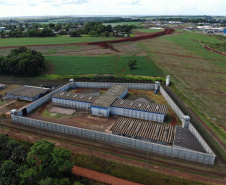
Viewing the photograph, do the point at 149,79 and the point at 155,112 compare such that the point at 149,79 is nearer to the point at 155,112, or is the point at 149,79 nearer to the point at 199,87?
the point at 199,87

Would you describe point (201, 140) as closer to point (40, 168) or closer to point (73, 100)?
point (40, 168)

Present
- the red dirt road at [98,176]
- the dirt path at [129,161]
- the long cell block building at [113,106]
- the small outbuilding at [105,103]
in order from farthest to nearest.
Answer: the small outbuilding at [105,103] → the long cell block building at [113,106] → the red dirt road at [98,176] → the dirt path at [129,161]

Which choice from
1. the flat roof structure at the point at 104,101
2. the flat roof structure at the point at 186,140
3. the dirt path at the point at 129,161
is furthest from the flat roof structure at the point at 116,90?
the flat roof structure at the point at 186,140

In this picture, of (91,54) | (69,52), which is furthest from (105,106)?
(69,52)

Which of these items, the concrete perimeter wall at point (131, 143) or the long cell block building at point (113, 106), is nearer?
the concrete perimeter wall at point (131, 143)

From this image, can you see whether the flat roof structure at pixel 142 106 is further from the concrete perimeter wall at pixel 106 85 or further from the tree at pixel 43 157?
the tree at pixel 43 157

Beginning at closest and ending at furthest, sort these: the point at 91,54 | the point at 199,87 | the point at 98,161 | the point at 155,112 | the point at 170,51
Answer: the point at 98,161, the point at 155,112, the point at 199,87, the point at 91,54, the point at 170,51
